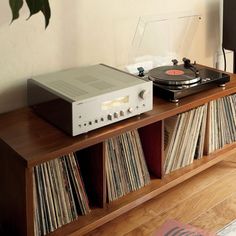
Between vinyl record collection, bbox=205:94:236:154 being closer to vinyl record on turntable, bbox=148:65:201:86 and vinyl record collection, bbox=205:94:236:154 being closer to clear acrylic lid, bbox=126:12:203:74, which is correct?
vinyl record on turntable, bbox=148:65:201:86

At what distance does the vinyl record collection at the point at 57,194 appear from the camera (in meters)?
1.31

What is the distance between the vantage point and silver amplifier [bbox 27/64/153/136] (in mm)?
1271

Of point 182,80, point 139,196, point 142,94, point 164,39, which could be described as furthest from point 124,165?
point 164,39

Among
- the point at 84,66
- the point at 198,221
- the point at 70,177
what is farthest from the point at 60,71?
the point at 198,221

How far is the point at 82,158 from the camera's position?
1.51 meters

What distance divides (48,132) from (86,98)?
0.56ft

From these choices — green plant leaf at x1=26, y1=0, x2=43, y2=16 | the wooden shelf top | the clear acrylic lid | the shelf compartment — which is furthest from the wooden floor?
green plant leaf at x1=26, y1=0, x2=43, y2=16

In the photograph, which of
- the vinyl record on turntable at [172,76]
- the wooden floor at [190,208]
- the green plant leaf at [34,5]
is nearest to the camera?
the green plant leaf at [34,5]

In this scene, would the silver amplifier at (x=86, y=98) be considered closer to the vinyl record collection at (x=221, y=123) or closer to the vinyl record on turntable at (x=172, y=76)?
the vinyl record on turntable at (x=172, y=76)

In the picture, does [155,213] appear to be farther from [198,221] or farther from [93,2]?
[93,2]

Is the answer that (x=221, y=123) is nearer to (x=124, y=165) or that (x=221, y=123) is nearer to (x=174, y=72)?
(x=174, y=72)

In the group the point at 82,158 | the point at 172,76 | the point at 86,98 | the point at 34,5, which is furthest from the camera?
the point at 172,76

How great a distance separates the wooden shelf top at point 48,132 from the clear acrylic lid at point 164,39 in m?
0.31

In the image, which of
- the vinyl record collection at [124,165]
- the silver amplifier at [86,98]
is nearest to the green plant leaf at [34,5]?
the silver amplifier at [86,98]
